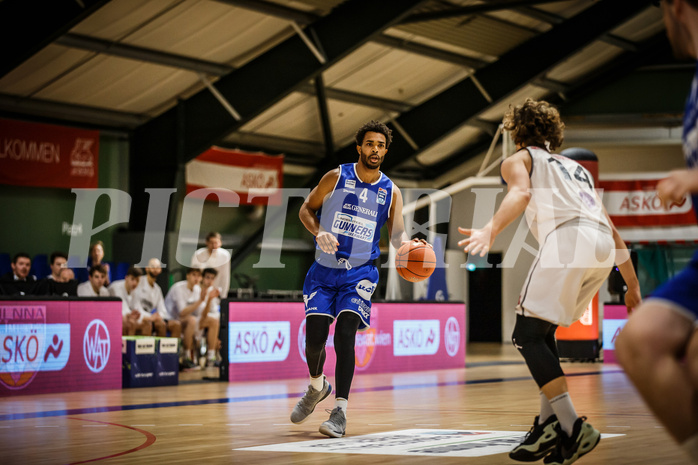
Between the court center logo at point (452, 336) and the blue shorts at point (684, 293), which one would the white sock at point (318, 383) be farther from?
the court center logo at point (452, 336)

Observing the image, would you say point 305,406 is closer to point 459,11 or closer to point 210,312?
point 210,312

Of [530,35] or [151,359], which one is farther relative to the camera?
[530,35]

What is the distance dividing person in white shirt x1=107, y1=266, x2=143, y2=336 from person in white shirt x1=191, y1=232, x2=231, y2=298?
1.47 meters

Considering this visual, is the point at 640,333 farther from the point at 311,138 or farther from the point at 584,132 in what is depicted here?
the point at 584,132

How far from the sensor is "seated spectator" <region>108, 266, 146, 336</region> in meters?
11.6

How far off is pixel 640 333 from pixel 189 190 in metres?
16.5

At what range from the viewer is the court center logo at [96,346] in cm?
991

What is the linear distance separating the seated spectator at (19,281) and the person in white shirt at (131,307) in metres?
1.05

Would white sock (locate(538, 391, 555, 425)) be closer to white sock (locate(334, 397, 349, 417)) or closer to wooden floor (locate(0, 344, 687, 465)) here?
wooden floor (locate(0, 344, 687, 465))

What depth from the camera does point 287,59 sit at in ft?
54.0

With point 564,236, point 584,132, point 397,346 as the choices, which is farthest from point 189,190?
point 564,236

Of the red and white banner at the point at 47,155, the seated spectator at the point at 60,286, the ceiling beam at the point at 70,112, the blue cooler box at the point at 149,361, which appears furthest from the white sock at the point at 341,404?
the ceiling beam at the point at 70,112

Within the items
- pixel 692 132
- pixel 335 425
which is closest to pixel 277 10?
pixel 335 425

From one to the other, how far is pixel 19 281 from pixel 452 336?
6929mm
